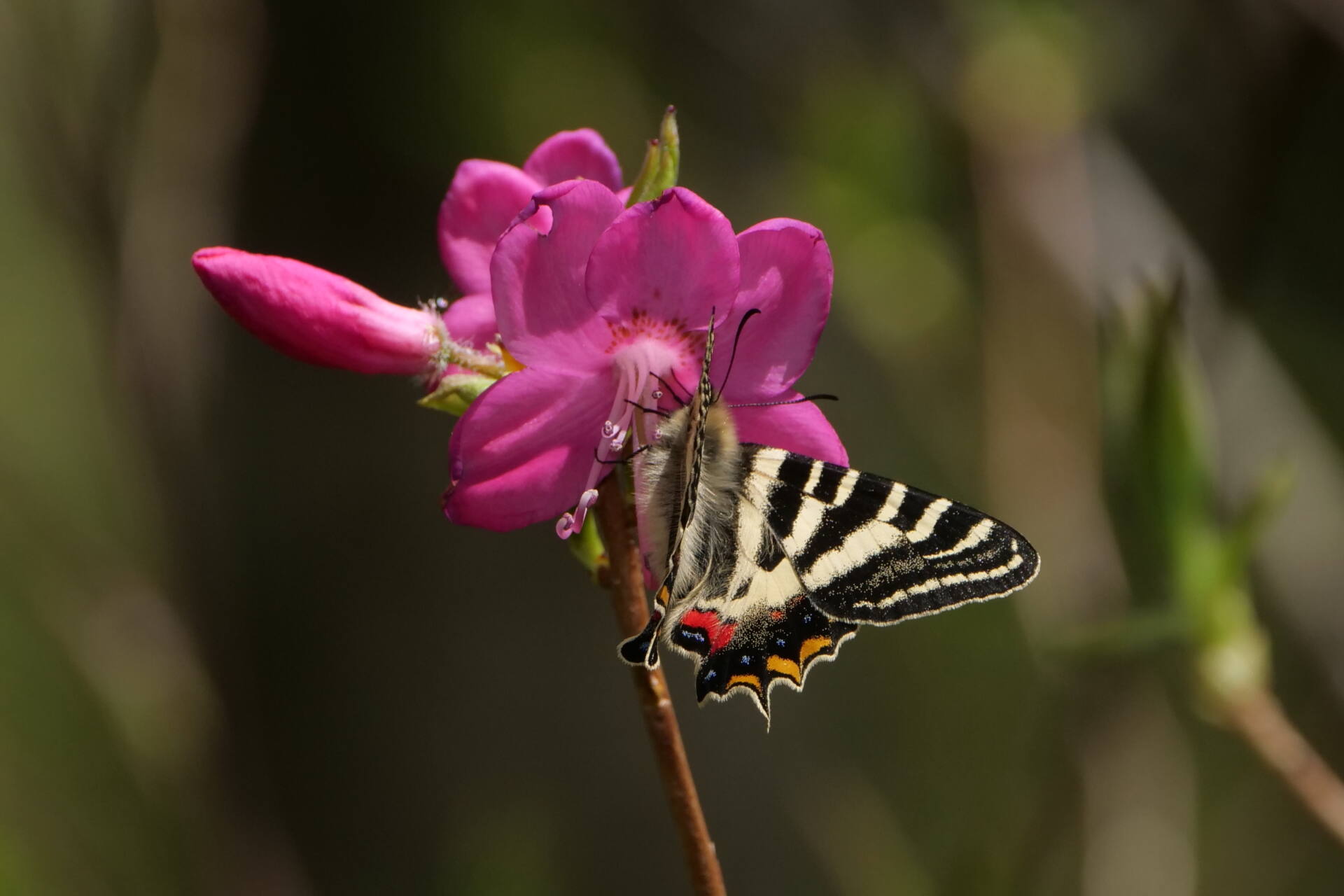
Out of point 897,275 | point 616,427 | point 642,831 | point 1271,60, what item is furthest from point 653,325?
point 642,831

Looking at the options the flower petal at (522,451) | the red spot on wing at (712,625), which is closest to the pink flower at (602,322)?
the flower petal at (522,451)

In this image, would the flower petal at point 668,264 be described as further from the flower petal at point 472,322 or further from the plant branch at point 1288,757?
the plant branch at point 1288,757

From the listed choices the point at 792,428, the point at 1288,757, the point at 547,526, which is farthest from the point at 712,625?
the point at 547,526

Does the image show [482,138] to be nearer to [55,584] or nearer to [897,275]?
[897,275]

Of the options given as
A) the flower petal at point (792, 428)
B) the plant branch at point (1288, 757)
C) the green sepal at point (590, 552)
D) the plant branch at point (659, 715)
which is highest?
the flower petal at point (792, 428)

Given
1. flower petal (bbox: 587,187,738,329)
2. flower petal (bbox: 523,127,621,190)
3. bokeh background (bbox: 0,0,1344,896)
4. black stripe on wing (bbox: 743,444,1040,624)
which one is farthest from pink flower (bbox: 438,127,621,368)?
bokeh background (bbox: 0,0,1344,896)

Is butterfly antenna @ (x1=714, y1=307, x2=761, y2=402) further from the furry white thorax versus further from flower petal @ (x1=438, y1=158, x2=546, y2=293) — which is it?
flower petal @ (x1=438, y1=158, x2=546, y2=293)
